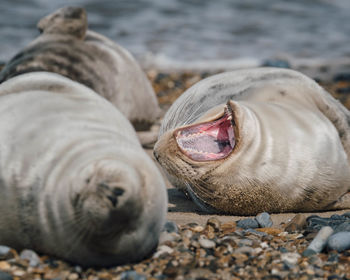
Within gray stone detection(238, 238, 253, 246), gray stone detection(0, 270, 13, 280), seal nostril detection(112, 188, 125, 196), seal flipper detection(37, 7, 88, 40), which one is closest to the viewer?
seal nostril detection(112, 188, 125, 196)

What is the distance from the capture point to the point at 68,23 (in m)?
5.97

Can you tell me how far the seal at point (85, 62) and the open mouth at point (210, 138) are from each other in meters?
2.26

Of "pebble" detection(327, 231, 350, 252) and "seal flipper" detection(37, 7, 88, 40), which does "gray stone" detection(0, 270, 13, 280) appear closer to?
"pebble" detection(327, 231, 350, 252)

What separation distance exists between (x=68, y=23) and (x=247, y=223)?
10.8 feet

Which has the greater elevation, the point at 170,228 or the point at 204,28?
the point at 170,228

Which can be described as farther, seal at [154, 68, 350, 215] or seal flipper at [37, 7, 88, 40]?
seal flipper at [37, 7, 88, 40]

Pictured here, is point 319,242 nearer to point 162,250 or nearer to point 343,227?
point 343,227

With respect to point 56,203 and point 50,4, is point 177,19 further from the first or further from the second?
point 56,203

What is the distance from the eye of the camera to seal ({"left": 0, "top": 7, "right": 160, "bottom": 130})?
566 cm

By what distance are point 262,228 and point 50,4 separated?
13.0 metres

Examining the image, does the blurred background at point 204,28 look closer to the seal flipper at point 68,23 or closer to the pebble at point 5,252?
the seal flipper at point 68,23

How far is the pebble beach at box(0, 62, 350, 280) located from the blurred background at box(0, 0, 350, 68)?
8538 millimetres

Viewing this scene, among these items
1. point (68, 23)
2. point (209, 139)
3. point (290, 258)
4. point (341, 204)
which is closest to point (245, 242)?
point (290, 258)

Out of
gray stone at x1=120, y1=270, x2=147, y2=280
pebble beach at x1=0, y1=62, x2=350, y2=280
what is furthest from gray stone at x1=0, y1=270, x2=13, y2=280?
gray stone at x1=120, y1=270, x2=147, y2=280
